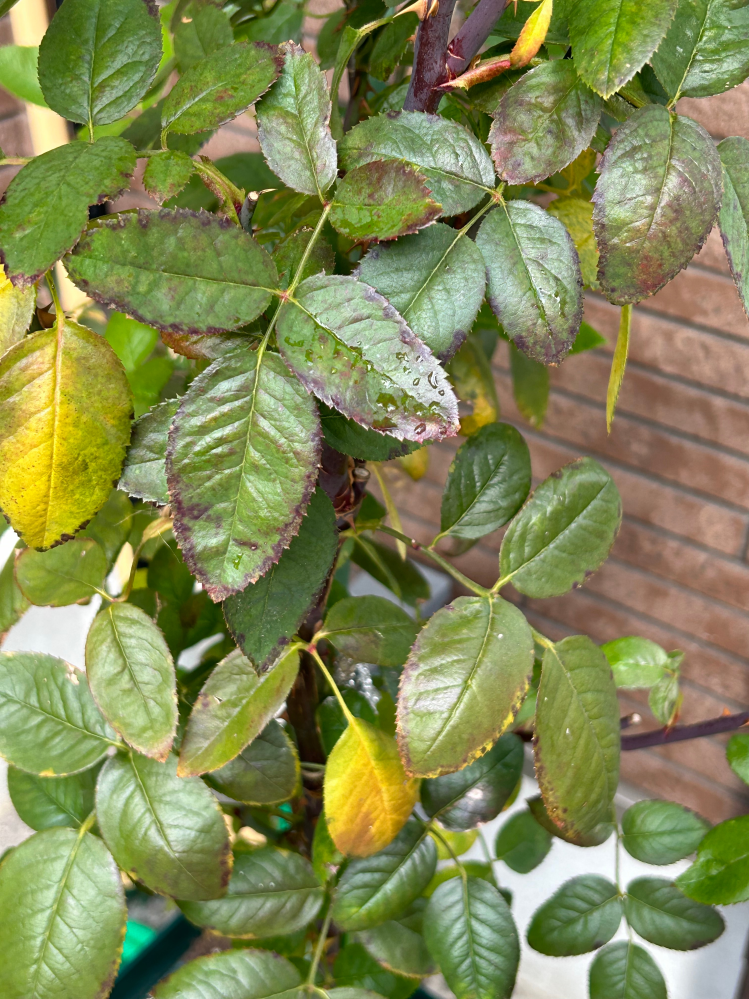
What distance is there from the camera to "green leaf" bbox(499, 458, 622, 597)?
18.9 inches

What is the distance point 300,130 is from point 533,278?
4.5 inches

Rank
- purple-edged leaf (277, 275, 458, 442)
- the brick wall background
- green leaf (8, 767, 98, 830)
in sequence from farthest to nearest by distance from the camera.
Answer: the brick wall background
green leaf (8, 767, 98, 830)
purple-edged leaf (277, 275, 458, 442)

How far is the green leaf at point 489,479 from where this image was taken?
1.75ft

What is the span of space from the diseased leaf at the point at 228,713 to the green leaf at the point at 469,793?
16 centimetres

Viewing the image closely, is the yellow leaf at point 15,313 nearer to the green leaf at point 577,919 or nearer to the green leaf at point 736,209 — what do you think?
the green leaf at point 736,209

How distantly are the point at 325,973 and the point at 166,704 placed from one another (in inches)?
14.3

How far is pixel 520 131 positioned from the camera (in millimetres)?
335

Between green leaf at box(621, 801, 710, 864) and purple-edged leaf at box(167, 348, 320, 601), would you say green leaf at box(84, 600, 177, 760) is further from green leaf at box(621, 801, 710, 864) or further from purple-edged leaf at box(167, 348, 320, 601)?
green leaf at box(621, 801, 710, 864)

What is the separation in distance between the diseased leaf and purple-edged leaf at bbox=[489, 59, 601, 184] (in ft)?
0.86

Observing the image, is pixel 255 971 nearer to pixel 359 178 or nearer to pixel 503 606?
pixel 503 606

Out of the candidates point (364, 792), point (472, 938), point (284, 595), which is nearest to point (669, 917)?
point (472, 938)

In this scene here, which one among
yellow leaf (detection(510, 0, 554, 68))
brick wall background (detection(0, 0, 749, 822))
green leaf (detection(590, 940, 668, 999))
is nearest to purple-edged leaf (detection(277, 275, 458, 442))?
yellow leaf (detection(510, 0, 554, 68))

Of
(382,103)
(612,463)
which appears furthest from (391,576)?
(612,463)

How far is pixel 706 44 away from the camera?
35cm
